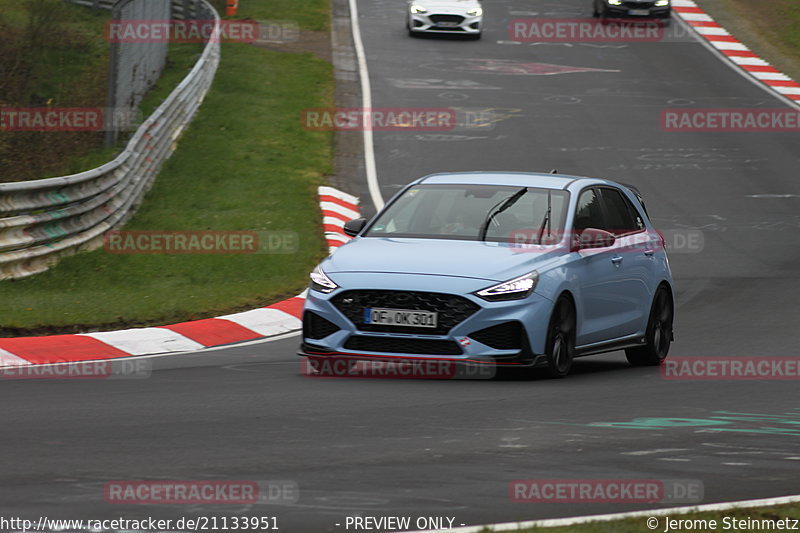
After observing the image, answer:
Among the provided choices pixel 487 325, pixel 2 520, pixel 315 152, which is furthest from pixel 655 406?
pixel 315 152

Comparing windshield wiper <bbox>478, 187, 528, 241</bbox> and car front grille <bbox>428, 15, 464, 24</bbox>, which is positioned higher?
car front grille <bbox>428, 15, 464, 24</bbox>

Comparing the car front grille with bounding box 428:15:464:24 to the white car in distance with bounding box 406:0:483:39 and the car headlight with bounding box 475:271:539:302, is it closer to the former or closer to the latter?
the white car in distance with bounding box 406:0:483:39

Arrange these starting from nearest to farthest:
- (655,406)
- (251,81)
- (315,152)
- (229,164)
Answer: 1. (655,406)
2. (229,164)
3. (315,152)
4. (251,81)

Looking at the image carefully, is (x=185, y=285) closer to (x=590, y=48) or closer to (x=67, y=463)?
(x=67, y=463)

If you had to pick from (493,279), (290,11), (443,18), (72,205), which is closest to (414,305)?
(493,279)

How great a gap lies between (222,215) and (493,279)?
36.6 ft

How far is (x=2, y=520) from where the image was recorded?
18.6ft

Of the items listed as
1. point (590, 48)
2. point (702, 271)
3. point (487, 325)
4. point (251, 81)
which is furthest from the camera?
point (590, 48)

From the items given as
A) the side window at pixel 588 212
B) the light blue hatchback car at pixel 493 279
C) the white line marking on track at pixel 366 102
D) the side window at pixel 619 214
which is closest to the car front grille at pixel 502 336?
the light blue hatchback car at pixel 493 279

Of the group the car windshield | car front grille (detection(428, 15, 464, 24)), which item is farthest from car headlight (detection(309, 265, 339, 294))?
car front grille (detection(428, 15, 464, 24))

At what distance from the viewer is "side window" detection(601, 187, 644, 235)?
1207cm

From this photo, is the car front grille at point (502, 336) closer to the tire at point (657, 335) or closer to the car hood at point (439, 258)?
the car hood at point (439, 258)

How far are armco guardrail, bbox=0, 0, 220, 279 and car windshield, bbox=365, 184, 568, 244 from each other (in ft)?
17.7

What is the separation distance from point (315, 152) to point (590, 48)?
15198 mm
